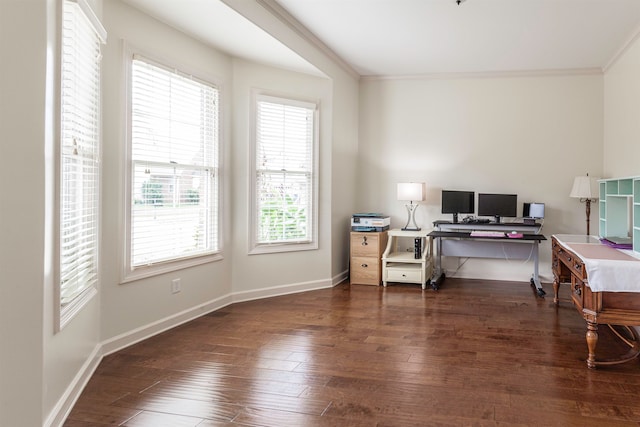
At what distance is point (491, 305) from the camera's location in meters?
4.94

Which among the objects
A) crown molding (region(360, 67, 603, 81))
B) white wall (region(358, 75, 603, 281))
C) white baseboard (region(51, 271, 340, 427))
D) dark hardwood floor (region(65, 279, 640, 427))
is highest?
crown molding (region(360, 67, 603, 81))

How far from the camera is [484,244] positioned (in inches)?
242

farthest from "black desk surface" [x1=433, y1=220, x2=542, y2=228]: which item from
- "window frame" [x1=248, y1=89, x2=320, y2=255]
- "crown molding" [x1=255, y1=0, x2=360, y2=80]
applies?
"crown molding" [x1=255, y1=0, x2=360, y2=80]

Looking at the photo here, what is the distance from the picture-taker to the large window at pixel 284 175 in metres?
5.19

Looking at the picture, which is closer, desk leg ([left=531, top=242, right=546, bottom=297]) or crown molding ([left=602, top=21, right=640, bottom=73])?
crown molding ([left=602, top=21, right=640, bottom=73])

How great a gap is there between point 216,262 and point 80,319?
6.27ft

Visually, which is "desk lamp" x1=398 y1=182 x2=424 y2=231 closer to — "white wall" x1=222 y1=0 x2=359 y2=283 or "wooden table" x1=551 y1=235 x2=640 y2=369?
"white wall" x1=222 y1=0 x2=359 y2=283

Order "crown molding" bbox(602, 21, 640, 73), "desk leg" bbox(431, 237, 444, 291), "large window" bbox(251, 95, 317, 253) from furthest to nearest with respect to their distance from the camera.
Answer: "desk leg" bbox(431, 237, 444, 291) < "large window" bbox(251, 95, 317, 253) < "crown molding" bbox(602, 21, 640, 73)

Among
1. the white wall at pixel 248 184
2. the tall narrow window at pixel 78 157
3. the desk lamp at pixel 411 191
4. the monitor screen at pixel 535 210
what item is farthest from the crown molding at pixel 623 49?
the tall narrow window at pixel 78 157

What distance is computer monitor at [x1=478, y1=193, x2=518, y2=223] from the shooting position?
234 inches

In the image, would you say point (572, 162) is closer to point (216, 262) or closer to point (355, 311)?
point (355, 311)

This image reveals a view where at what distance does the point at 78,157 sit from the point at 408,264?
13.7 ft

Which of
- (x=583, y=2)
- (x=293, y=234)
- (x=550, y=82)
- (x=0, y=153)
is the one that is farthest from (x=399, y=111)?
(x=0, y=153)

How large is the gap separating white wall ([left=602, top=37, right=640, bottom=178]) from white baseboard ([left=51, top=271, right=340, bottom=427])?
3310 mm
